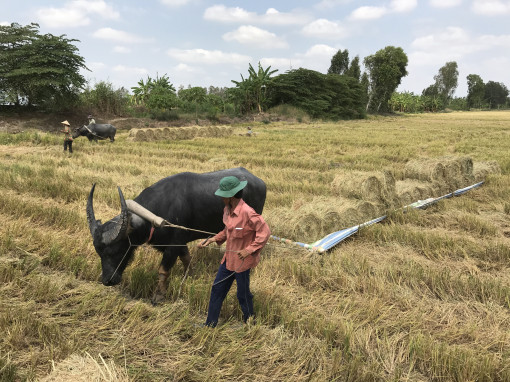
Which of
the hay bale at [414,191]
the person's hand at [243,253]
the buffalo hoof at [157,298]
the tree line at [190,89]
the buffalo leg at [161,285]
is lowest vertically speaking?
the buffalo hoof at [157,298]

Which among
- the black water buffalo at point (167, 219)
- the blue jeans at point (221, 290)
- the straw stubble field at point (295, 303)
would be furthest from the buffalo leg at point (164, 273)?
the blue jeans at point (221, 290)

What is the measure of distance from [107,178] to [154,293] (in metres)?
5.64

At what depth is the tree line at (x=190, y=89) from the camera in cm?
2408

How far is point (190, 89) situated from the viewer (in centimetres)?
4022

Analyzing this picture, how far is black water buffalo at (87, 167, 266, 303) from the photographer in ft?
10.8

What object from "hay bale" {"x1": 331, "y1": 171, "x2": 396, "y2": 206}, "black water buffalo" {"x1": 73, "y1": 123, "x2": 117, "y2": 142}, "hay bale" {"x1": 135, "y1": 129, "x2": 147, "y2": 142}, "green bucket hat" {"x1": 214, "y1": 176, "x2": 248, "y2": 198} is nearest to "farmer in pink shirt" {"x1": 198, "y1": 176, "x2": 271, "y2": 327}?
"green bucket hat" {"x1": 214, "y1": 176, "x2": 248, "y2": 198}

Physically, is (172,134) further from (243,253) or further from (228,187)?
(243,253)

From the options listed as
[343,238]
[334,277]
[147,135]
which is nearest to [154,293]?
[334,277]

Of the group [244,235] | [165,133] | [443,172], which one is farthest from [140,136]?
[244,235]

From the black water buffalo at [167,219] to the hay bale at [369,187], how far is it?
8.87 feet

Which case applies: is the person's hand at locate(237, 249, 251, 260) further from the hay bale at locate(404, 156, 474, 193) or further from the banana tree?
the banana tree

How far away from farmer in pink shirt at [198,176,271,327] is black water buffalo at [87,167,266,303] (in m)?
0.82

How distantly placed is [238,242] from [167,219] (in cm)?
105

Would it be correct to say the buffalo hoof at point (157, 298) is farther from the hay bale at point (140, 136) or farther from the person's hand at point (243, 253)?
the hay bale at point (140, 136)
